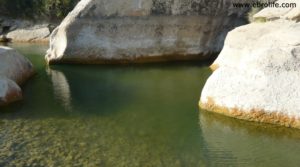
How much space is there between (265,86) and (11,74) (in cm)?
1052

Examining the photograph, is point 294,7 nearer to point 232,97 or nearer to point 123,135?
point 232,97

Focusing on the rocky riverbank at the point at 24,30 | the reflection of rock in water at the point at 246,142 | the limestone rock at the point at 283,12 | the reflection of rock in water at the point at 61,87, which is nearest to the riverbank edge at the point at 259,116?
the reflection of rock in water at the point at 246,142

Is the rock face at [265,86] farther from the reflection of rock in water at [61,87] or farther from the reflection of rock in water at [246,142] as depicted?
the reflection of rock in water at [61,87]

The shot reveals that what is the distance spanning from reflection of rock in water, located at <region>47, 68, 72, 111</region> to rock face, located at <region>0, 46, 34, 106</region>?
4.16 ft

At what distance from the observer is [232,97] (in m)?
12.7

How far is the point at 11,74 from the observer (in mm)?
17156

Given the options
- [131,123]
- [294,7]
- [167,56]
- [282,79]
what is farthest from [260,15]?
[131,123]

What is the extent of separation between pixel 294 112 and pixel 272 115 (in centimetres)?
63

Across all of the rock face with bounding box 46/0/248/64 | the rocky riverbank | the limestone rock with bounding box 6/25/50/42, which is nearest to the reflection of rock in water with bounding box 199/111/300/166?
the rock face with bounding box 46/0/248/64

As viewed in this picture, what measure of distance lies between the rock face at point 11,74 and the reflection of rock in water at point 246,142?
6906 mm

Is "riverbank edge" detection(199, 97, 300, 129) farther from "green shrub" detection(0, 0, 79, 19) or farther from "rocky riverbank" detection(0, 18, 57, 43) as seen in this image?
"green shrub" detection(0, 0, 79, 19)

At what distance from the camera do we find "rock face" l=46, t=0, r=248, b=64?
75.3 feet

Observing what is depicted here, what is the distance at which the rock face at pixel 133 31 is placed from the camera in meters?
23.0

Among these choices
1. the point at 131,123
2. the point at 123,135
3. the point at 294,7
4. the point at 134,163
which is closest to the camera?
the point at 134,163
